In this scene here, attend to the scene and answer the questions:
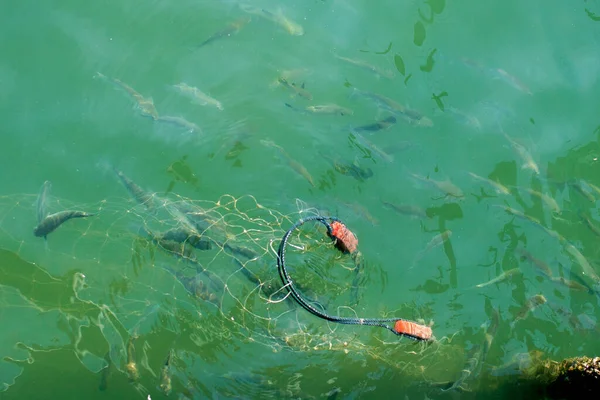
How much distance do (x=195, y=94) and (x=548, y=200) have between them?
4.17 meters

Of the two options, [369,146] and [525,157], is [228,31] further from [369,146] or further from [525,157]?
[525,157]

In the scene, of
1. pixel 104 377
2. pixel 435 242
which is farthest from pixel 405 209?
pixel 104 377

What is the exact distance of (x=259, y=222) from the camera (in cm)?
661

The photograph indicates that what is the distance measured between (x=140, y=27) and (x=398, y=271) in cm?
402

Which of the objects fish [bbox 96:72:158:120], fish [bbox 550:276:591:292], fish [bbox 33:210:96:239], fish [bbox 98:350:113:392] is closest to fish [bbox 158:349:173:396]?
fish [bbox 98:350:113:392]

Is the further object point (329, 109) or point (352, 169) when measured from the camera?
point (329, 109)

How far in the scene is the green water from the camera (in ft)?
20.7

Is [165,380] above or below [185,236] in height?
below

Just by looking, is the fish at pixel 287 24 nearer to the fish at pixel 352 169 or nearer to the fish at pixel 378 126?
the fish at pixel 378 126

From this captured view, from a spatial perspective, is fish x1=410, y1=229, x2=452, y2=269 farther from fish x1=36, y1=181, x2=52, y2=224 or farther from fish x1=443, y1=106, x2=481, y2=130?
fish x1=36, y1=181, x2=52, y2=224

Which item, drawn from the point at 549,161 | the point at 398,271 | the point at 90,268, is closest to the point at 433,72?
the point at 549,161

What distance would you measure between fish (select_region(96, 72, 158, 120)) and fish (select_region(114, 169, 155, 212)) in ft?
2.56

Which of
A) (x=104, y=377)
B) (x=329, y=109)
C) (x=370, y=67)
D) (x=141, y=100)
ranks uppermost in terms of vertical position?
(x=370, y=67)

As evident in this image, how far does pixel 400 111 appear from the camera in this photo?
719 cm
